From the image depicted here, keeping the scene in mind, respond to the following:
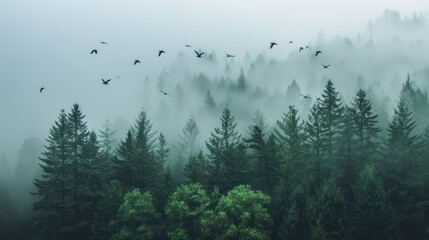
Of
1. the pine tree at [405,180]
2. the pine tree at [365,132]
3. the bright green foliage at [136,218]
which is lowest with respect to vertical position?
the bright green foliage at [136,218]

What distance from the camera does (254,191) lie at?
154ft

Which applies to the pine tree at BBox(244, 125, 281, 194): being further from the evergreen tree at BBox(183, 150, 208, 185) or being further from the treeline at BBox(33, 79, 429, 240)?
the evergreen tree at BBox(183, 150, 208, 185)

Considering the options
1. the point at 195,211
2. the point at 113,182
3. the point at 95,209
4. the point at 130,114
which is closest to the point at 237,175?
the point at 195,211

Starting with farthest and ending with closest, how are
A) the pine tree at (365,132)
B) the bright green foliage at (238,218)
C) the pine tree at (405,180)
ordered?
the pine tree at (365,132) → the pine tree at (405,180) → the bright green foliage at (238,218)

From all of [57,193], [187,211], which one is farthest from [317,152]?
[57,193]

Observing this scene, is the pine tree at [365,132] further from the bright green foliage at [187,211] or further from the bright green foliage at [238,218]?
the bright green foliage at [187,211]

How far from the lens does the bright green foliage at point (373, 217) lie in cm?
4219

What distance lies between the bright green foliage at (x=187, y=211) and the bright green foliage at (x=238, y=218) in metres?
1.56

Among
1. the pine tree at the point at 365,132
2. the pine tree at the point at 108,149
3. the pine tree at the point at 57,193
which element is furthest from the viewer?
the pine tree at the point at 108,149

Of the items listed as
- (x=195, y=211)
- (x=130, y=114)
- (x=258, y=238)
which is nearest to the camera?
(x=258, y=238)

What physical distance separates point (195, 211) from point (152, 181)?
1248 cm

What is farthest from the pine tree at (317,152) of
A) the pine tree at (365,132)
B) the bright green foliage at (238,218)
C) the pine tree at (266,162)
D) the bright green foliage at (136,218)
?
the bright green foliage at (136,218)

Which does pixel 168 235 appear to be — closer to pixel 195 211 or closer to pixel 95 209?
pixel 195 211

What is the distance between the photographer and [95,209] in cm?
5459
